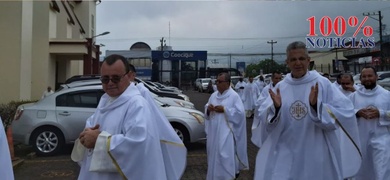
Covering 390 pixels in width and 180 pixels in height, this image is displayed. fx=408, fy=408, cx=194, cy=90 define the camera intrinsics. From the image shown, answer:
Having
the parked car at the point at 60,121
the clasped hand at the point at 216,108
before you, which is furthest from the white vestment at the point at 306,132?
the parked car at the point at 60,121

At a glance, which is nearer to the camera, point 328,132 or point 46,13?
point 328,132

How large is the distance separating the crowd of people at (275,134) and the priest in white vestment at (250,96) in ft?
39.7

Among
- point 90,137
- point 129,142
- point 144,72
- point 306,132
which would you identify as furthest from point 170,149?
point 144,72

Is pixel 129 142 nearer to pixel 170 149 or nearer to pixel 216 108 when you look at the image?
pixel 170 149

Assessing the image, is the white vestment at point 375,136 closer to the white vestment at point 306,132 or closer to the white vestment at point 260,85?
the white vestment at point 306,132

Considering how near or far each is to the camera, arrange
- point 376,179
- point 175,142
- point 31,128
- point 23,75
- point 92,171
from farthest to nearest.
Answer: point 23,75
point 31,128
point 376,179
point 175,142
point 92,171

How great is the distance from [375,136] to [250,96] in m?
13.0

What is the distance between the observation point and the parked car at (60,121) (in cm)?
983

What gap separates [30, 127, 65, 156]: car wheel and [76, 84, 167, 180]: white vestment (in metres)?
7.25

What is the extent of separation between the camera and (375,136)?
5.58 metres

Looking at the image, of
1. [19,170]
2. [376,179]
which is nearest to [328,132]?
[376,179]

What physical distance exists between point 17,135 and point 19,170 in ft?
5.69

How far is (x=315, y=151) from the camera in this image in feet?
12.6

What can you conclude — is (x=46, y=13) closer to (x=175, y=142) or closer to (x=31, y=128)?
(x=31, y=128)
